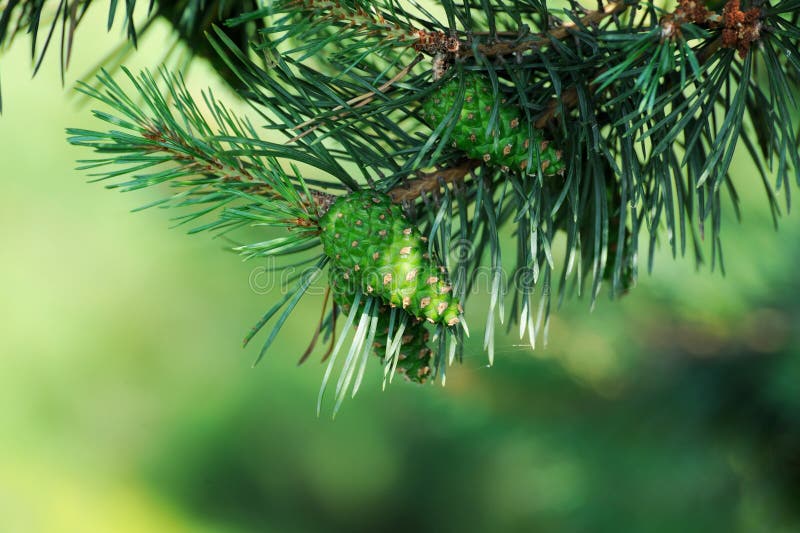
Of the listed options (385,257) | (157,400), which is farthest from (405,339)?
(157,400)

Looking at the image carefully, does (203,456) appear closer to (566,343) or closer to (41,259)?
(41,259)

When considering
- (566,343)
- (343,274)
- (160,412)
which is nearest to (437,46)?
(343,274)

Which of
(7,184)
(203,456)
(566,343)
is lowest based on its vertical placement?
(203,456)

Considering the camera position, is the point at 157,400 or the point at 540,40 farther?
the point at 157,400

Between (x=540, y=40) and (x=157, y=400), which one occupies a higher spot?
(x=540, y=40)

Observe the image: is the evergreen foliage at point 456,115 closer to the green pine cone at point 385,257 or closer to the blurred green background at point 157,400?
the green pine cone at point 385,257

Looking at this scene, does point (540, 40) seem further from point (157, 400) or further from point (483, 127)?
point (157, 400)
